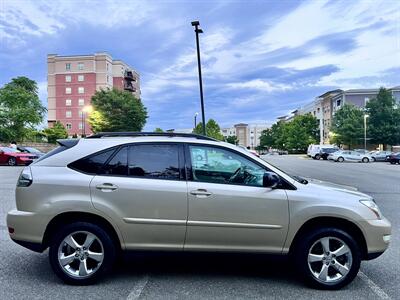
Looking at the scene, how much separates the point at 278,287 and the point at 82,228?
2267mm

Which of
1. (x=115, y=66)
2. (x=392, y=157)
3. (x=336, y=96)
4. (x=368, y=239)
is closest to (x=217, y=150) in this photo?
(x=368, y=239)

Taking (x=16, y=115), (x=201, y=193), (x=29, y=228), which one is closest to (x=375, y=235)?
(x=201, y=193)

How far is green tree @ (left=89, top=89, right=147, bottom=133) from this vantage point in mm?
56844

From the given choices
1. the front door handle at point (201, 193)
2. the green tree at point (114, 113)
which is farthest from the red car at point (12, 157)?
the green tree at point (114, 113)

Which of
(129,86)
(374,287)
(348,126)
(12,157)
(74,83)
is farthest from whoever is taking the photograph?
(129,86)

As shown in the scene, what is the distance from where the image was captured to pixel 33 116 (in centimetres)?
4469

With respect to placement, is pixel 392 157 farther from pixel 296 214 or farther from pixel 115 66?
pixel 115 66

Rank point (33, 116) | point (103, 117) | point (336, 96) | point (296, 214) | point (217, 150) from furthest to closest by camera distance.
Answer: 1. point (336, 96)
2. point (103, 117)
3. point (33, 116)
4. point (217, 150)
5. point (296, 214)

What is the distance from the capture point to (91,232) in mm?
4461

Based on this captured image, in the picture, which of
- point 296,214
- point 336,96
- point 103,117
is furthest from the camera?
point 336,96

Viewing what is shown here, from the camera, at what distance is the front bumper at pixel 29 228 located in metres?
4.48

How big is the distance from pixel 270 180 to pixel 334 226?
36.2 inches

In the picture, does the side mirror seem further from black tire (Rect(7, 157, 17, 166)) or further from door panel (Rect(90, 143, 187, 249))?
black tire (Rect(7, 157, 17, 166))

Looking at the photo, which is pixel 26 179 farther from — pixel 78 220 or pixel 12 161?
pixel 12 161
